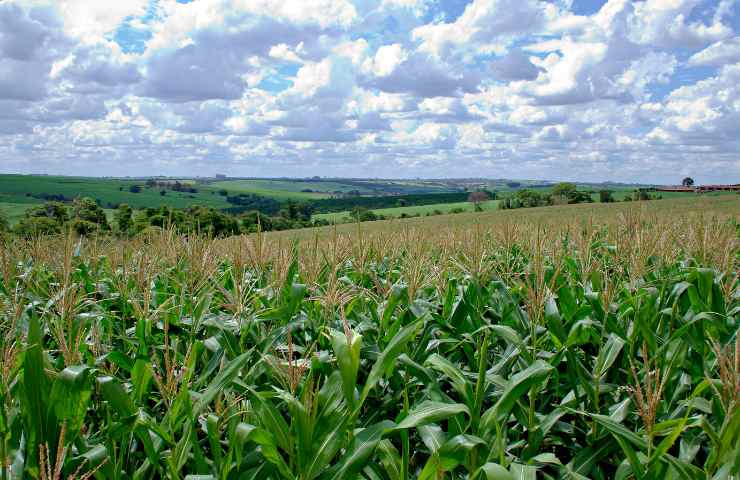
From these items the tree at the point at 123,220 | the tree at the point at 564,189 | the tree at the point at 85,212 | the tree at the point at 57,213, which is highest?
the tree at the point at 564,189

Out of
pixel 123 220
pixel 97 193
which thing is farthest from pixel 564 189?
pixel 97 193

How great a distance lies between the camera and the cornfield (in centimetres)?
232

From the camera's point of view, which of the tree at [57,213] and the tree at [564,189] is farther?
the tree at [564,189]

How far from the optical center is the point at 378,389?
10.9ft

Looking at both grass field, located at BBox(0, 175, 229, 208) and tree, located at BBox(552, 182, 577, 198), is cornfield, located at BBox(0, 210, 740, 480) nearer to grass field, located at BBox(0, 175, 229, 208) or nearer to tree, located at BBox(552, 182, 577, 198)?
tree, located at BBox(552, 182, 577, 198)

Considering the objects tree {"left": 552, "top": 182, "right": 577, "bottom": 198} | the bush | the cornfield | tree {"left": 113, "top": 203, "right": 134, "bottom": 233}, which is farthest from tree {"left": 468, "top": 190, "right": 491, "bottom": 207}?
the cornfield

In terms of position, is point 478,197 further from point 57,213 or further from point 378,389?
point 378,389

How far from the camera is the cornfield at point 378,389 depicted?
2.32 m

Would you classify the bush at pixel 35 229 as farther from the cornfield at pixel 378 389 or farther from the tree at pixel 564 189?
the tree at pixel 564 189

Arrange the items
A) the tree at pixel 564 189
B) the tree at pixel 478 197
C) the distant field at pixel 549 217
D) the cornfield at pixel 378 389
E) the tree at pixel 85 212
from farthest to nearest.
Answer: the tree at pixel 478 197
the tree at pixel 564 189
the distant field at pixel 549 217
the tree at pixel 85 212
the cornfield at pixel 378 389

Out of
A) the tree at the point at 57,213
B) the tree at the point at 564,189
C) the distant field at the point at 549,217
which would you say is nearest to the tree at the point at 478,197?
the tree at the point at 564,189

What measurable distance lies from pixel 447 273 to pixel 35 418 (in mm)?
3845

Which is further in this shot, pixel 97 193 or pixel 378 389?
pixel 97 193

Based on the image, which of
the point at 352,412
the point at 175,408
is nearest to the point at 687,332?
the point at 352,412
